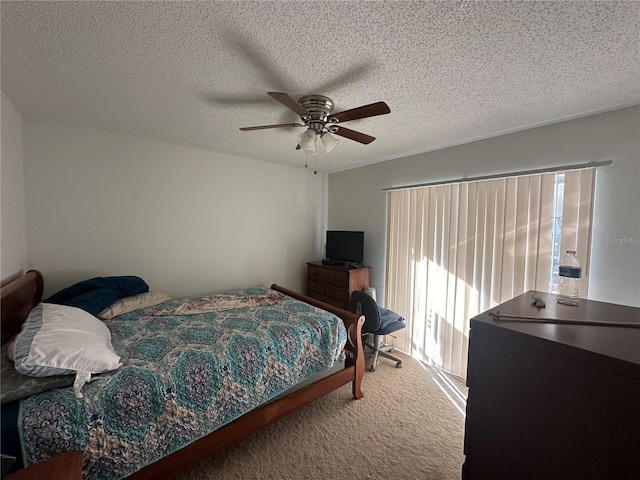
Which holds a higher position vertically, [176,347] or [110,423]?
[176,347]

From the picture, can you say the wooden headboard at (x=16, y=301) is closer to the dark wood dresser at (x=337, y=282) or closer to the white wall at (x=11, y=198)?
the white wall at (x=11, y=198)

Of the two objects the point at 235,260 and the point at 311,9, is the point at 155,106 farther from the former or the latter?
the point at 235,260

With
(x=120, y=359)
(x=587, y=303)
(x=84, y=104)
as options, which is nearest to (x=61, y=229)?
(x=84, y=104)

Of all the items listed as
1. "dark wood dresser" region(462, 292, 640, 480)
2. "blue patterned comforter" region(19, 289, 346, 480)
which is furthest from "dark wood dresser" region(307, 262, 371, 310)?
"dark wood dresser" region(462, 292, 640, 480)

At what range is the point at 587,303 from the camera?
1.16 meters

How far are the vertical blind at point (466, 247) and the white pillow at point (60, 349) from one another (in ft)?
9.12

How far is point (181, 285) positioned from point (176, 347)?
1.49 meters

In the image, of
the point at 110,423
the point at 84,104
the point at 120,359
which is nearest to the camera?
the point at 110,423

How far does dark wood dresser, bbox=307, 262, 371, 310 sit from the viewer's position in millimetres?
3291

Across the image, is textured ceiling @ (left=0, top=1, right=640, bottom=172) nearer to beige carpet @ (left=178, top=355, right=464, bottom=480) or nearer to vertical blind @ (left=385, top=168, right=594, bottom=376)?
vertical blind @ (left=385, top=168, right=594, bottom=376)

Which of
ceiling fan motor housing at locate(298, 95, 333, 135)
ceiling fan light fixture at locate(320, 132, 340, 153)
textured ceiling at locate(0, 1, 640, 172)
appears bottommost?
ceiling fan light fixture at locate(320, 132, 340, 153)

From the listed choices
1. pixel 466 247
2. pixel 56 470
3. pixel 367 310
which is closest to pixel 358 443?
pixel 367 310

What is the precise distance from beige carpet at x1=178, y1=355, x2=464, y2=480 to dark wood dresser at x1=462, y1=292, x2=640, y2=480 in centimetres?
102

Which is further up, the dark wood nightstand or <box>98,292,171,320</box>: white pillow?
<box>98,292,171,320</box>: white pillow
